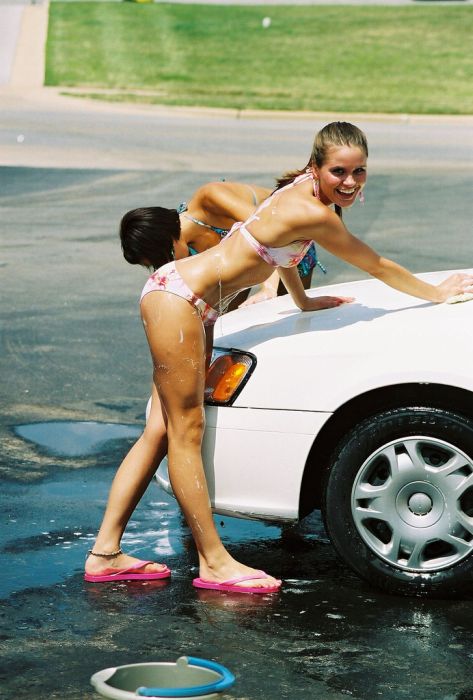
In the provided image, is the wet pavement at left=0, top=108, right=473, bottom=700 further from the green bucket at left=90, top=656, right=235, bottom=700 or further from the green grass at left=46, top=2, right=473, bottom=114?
the green grass at left=46, top=2, right=473, bottom=114

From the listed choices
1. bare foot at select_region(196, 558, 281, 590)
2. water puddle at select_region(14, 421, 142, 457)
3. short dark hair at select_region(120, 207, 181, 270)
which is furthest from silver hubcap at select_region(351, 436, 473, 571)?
water puddle at select_region(14, 421, 142, 457)

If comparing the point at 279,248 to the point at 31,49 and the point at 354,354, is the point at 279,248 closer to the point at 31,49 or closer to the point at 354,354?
the point at 354,354

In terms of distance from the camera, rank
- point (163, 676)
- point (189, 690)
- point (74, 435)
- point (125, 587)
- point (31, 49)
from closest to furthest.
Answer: point (189, 690)
point (163, 676)
point (125, 587)
point (74, 435)
point (31, 49)

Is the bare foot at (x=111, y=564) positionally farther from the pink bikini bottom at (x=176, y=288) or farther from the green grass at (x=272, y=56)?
the green grass at (x=272, y=56)

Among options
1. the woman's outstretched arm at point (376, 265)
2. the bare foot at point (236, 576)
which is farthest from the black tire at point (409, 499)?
the woman's outstretched arm at point (376, 265)

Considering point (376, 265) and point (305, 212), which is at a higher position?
point (305, 212)

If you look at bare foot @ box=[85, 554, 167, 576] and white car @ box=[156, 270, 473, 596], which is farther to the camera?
bare foot @ box=[85, 554, 167, 576]

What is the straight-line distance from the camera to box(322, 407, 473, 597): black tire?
16.3 feet

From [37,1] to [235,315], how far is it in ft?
123

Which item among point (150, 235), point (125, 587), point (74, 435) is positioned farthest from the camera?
point (74, 435)

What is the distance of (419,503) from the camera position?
498 cm

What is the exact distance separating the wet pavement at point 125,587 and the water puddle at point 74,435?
11mm

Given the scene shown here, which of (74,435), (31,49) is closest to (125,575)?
(74,435)

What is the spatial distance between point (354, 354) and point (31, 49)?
92.5ft
